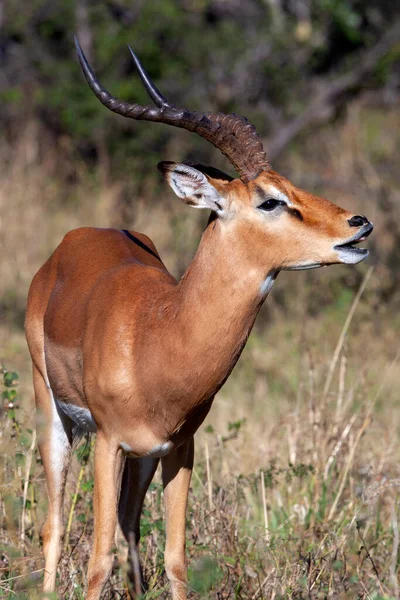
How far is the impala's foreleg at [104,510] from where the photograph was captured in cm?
424

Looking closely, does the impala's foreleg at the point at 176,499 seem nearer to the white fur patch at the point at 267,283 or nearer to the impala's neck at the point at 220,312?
the impala's neck at the point at 220,312

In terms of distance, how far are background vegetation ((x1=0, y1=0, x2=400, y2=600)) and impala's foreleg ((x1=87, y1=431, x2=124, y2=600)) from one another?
0.96ft

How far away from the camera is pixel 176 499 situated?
4547mm

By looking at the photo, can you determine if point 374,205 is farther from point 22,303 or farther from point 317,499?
point 317,499

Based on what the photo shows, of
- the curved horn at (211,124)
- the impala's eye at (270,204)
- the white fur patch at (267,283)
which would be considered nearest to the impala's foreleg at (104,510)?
the white fur patch at (267,283)

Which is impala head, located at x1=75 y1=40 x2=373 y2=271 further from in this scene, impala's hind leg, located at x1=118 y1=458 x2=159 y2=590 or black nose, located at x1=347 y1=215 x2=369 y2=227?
impala's hind leg, located at x1=118 y1=458 x2=159 y2=590

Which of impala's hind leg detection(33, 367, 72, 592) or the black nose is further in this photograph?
impala's hind leg detection(33, 367, 72, 592)

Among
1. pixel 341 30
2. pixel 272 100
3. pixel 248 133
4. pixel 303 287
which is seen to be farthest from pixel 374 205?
pixel 248 133

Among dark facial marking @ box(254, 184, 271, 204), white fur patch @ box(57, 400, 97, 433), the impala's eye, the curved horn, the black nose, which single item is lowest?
white fur patch @ box(57, 400, 97, 433)

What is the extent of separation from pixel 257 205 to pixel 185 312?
0.53 metres

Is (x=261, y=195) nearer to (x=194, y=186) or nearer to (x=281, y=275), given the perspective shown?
(x=194, y=186)

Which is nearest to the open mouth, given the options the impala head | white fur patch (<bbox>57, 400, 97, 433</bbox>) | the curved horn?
the impala head

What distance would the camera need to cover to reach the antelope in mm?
4125

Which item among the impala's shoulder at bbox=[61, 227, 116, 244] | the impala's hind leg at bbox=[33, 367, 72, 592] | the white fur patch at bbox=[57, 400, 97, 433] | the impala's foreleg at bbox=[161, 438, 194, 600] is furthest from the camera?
the impala's shoulder at bbox=[61, 227, 116, 244]
